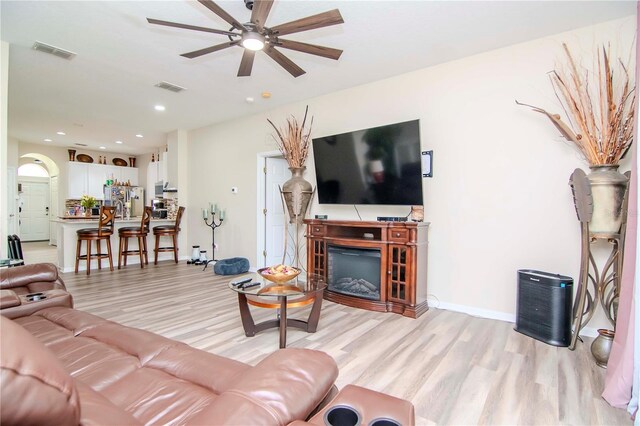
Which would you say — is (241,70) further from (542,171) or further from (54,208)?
(54,208)

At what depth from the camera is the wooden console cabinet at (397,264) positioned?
3.33 meters

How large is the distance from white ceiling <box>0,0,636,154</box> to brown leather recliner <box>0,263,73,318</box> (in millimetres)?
2179

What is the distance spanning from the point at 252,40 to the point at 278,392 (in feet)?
7.68

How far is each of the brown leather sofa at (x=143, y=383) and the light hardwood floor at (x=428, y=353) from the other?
102 cm

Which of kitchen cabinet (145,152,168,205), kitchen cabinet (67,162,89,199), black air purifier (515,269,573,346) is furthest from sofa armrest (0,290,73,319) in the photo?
kitchen cabinet (67,162,89,199)

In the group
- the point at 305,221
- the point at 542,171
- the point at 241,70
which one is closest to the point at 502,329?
the point at 542,171

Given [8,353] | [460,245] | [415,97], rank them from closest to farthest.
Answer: [8,353]
[460,245]
[415,97]

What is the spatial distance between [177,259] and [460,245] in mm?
5556

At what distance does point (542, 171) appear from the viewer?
3.02 metres

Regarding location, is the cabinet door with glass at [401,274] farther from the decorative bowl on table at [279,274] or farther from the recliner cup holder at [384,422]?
the recliner cup holder at [384,422]

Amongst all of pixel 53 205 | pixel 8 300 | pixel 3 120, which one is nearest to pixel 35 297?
pixel 8 300

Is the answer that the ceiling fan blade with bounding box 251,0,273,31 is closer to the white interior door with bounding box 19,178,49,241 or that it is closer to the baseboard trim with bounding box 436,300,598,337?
the baseboard trim with bounding box 436,300,598,337

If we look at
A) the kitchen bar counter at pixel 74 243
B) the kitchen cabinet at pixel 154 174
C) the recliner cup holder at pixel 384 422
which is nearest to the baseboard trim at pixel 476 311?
the recliner cup holder at pixel 384 422

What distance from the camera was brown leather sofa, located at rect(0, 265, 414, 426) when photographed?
1.73 ft
